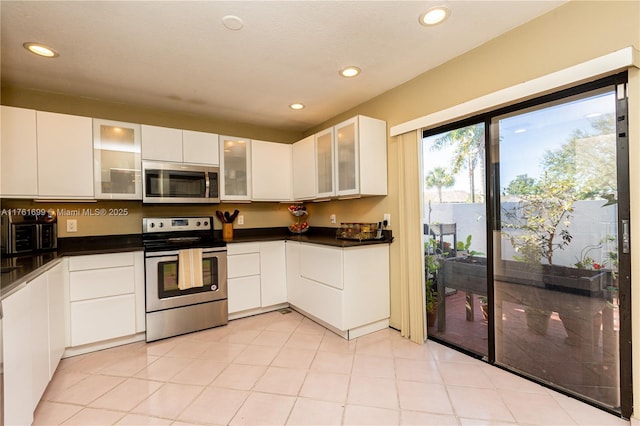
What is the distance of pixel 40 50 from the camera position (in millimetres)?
2018

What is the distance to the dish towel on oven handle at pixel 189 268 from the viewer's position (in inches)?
106

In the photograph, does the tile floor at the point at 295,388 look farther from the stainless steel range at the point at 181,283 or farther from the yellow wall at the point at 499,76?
the yellow wall at the point at 499,76

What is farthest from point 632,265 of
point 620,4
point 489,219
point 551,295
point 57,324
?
point 57,324

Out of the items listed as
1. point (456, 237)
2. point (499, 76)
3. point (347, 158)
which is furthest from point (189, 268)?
point (499, 76)

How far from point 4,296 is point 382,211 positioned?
2661 mm

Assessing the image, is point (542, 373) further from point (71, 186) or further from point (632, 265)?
point (71, 186)

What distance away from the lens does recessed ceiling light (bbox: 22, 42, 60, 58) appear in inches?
76.9

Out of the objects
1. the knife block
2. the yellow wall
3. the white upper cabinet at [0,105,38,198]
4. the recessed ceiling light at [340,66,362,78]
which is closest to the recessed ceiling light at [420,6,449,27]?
the yellow wall

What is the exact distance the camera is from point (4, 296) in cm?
124

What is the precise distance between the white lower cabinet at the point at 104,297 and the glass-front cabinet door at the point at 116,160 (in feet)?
2.15

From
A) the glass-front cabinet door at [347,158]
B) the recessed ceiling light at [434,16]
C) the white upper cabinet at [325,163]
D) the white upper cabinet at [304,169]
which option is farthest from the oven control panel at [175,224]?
the recessed ceiling light at [434,16]

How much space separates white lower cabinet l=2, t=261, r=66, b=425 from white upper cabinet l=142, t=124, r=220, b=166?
1.36m

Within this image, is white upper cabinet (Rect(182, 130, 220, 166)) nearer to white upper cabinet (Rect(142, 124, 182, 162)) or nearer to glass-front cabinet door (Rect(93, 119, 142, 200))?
white upper cabinet (Rect(142, 124, 182, 162))

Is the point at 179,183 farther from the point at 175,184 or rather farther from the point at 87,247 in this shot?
the point at 87,247
